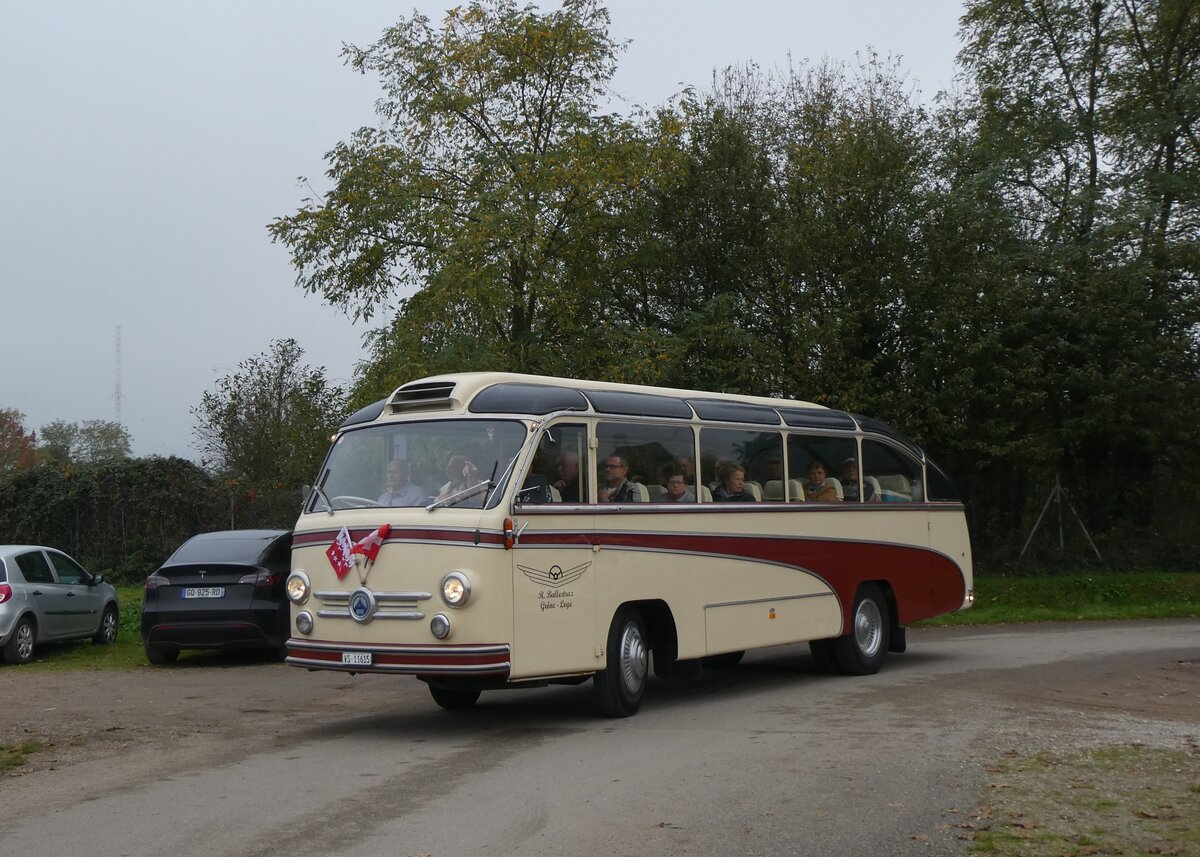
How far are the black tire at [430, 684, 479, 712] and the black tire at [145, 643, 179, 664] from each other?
18.8ft

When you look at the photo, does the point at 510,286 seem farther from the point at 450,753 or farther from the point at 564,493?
the point at 450,753

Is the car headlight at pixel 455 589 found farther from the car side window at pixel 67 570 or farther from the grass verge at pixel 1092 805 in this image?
the car side window at pixel 67 570

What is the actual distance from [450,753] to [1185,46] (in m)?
27.8

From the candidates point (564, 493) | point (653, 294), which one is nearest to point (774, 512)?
point (564, 493)

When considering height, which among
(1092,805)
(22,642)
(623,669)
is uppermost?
(22,642)

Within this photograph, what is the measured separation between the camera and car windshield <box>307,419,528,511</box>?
37.0 feet

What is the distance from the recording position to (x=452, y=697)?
13.3m

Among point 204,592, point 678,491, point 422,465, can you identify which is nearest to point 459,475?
point 422,465

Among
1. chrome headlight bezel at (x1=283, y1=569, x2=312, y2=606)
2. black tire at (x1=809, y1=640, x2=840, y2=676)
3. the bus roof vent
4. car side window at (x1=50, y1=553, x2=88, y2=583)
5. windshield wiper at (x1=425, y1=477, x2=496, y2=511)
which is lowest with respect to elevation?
black tire at (x1=809, y1=640, x2=840, y2=676)

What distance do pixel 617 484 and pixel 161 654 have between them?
8233 mm

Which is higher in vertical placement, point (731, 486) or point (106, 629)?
point (731, 486)

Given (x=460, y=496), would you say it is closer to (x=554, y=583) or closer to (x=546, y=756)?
(x=554, y=583)

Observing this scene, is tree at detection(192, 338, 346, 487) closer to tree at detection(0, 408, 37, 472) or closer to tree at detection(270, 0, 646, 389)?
tree at detection(270, 0, 646, 389)

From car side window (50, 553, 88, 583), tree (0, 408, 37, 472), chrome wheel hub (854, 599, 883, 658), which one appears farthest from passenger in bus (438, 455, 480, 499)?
tree (0, 408, 37, 472)
